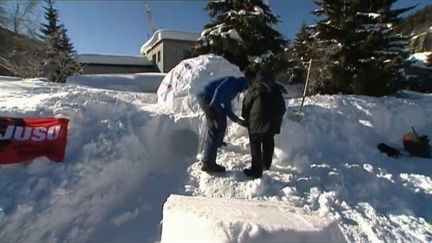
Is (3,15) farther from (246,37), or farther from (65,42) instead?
(246,37)

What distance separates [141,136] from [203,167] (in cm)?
145

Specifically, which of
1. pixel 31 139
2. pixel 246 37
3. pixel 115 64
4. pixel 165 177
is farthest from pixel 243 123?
pixel 115 64

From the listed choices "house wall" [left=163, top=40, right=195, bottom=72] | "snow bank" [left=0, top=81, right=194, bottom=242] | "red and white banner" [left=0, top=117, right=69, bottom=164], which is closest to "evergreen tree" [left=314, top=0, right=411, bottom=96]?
"snow bank" [left=0, top=81, right=194, bottom=242]

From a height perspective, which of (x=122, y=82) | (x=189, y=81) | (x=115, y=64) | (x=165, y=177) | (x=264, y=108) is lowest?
(x=165, y=177)

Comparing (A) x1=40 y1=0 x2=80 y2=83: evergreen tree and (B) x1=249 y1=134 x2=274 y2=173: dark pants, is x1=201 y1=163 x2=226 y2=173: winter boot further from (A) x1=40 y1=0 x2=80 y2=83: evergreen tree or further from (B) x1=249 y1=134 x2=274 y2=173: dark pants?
(A) x1=40 y1=0 x2=80 y2=83: evergreen tree

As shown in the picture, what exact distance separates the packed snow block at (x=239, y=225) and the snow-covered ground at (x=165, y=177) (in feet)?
7.99

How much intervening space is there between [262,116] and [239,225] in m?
3.52

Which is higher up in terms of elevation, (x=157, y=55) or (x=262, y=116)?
(x=157, y=55)

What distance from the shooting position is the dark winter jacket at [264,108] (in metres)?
5.59

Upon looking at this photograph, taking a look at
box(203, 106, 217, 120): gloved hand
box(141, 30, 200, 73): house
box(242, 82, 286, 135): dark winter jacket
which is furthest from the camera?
box(141, 30, 200, 73): house

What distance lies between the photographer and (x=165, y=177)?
598 centimetres

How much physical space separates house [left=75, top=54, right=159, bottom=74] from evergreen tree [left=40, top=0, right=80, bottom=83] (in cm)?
213

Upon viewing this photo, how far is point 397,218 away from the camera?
16.7 ft

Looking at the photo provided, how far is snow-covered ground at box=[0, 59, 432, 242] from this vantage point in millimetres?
4652
